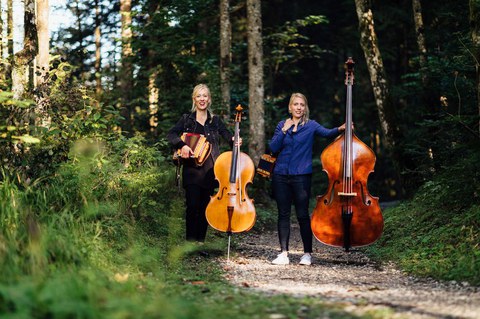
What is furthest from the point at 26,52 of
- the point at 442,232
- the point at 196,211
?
the point at 442,232

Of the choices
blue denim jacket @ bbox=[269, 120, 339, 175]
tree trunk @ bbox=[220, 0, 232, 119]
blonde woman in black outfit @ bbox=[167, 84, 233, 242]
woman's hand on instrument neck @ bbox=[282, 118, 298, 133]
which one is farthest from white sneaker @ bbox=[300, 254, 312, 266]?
tree trunk @ bbox=[220, 0, 232, 119]

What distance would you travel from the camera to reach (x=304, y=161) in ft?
25.8

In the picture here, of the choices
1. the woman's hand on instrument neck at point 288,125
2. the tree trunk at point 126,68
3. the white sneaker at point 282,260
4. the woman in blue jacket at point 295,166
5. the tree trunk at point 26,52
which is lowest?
the white sneaker at point 282,260

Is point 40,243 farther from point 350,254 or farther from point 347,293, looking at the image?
point 350,254

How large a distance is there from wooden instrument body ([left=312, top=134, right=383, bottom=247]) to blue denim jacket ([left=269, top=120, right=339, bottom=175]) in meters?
0.48

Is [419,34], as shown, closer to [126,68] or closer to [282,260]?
[126,68]

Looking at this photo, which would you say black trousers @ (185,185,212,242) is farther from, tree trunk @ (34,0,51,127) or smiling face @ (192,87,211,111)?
tree trunk @ (34,0,51,127)

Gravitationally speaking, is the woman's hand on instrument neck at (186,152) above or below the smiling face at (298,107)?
below

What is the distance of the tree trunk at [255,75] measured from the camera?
1405 centimetres

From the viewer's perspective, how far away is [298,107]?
7.85 meters

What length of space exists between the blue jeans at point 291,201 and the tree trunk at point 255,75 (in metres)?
A: 6.32

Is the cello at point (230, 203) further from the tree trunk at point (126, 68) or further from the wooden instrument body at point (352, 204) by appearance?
the tree trunk at point (126, 68)

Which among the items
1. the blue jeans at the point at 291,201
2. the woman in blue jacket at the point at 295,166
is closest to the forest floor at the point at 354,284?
the blue jeans at the point at 291,201

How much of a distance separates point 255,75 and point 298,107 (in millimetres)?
→ 6450
